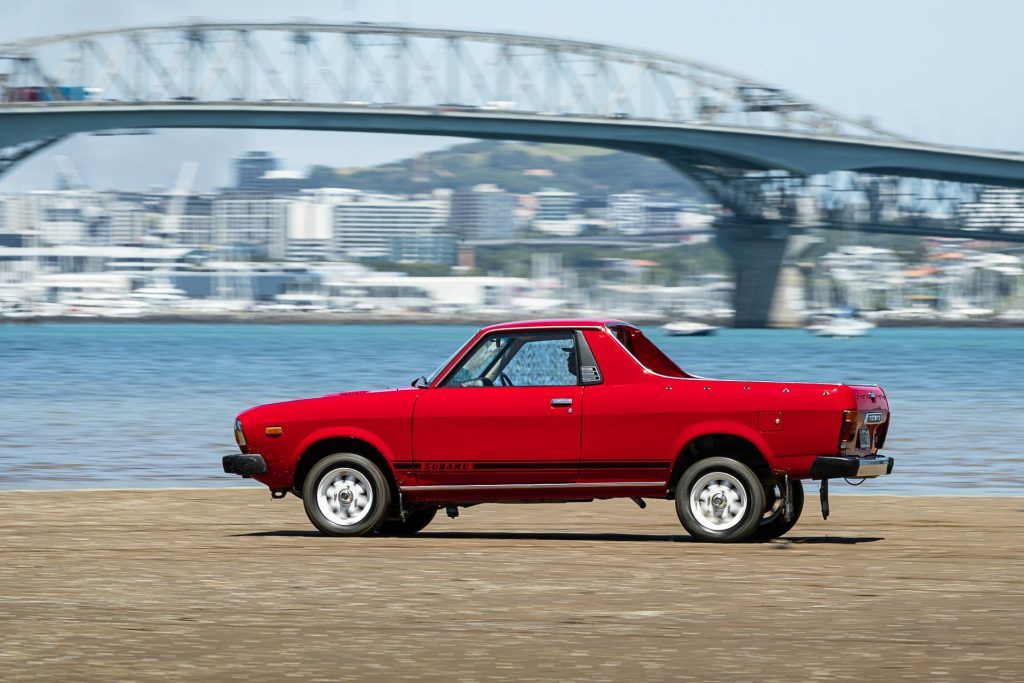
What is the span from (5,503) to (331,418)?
13.7 feet

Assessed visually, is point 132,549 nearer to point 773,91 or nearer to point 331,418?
point 331,418

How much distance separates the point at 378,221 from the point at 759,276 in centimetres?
7538

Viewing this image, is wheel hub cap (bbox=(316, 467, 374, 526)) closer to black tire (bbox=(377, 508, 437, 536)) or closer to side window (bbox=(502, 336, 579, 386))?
black tire (bbox=(377, 508, 437, 536))

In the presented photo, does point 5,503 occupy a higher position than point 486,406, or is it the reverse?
point 486,406

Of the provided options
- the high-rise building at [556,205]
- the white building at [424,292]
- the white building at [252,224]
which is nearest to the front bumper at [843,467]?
the white building at [424,292]

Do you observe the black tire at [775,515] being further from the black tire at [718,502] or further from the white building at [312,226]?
the white building at [312,226]


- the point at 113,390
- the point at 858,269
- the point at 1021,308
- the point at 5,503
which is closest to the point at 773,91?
the point at 858,269

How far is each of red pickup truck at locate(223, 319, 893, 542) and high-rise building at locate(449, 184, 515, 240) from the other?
546ft

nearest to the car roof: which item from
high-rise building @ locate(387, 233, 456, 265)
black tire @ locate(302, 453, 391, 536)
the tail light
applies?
black tire @ locate(302, 453, 391, 536)

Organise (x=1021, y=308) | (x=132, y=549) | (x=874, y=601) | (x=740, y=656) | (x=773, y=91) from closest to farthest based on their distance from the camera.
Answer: (x=740, y=656)
(x=874, y=601)
(x=132, y=549)
(x=773, y=91)
(x=1021, y=308)

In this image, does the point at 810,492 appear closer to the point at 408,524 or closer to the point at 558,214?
the point at 408,524

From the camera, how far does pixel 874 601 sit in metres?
A: 8.48

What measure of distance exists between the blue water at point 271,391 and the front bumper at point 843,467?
650 cm

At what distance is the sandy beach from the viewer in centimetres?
686
